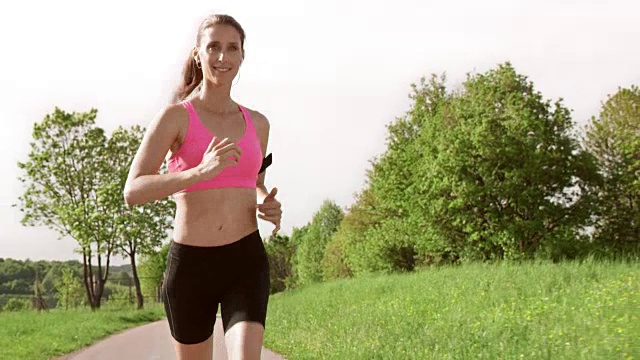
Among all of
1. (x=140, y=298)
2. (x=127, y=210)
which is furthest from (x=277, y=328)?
(x=140, y=298)

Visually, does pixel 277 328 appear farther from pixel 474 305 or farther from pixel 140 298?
pixel 140 298

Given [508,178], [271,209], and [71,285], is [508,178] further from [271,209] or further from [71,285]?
[71,285]

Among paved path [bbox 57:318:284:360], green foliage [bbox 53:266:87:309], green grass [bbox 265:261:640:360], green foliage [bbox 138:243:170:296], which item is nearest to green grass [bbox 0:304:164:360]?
paved path [bbox 57:318:284:360]

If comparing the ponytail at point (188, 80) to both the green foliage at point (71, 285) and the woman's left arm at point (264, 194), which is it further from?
the green foliage at point (71, 285)

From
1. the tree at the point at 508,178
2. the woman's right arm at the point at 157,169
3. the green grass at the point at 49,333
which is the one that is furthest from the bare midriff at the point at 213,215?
the tree at the point at 508,178

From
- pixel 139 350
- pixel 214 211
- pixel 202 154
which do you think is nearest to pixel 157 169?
pixel 202 154

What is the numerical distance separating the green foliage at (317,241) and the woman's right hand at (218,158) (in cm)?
7761

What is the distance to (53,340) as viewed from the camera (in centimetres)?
1650

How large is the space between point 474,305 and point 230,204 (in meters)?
11.5

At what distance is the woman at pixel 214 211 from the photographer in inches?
126

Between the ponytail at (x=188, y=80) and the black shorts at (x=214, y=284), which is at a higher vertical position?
the ponytail at (x=188, y=80)

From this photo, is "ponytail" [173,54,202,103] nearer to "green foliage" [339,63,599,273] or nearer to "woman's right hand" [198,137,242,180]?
"woman's right hand" [198,137,242,180]

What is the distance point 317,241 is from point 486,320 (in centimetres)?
7333

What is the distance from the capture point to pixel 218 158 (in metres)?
2.91
